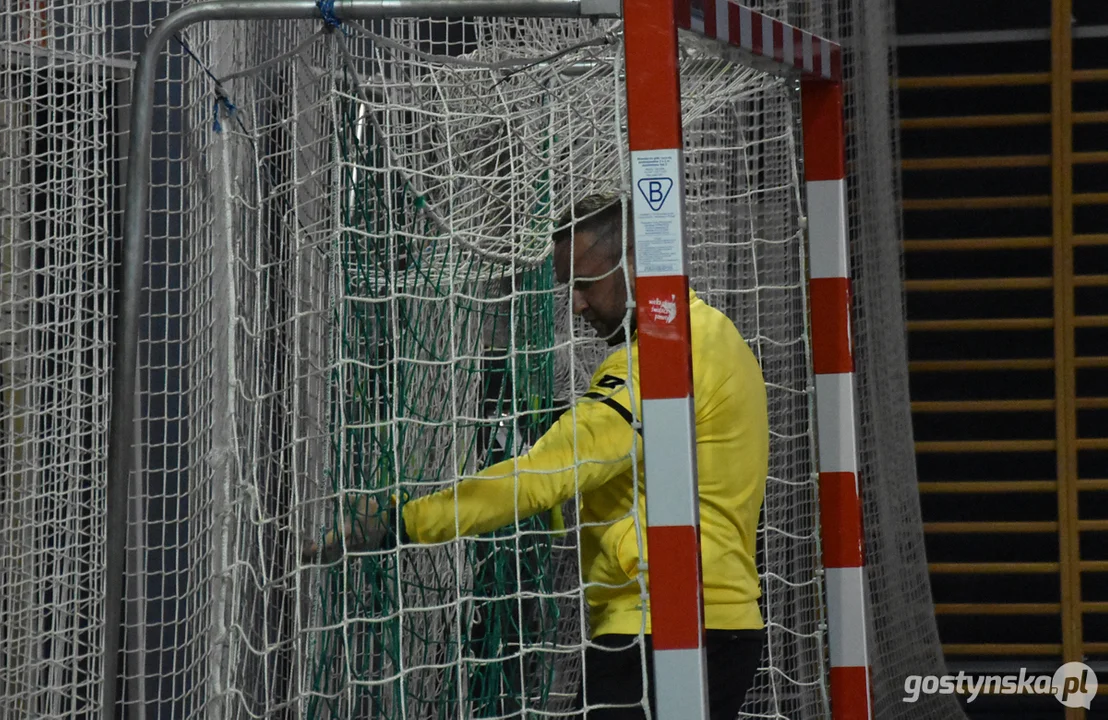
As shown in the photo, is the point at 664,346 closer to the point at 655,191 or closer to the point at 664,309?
the point at 664,309

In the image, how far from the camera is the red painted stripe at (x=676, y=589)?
1812mm

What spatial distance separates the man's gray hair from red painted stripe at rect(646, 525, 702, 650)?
492 millimetres

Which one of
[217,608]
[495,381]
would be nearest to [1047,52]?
[495,381]

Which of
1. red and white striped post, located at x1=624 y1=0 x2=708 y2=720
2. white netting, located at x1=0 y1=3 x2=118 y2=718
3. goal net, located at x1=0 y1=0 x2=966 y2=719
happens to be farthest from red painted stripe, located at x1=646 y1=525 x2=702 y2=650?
white netting, located at x1=0 y1=3 x2=118 y2=718

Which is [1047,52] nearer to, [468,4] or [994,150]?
[994,150]

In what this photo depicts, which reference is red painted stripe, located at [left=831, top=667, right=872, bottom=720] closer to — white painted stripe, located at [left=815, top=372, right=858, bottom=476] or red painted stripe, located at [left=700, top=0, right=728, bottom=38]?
white painted stripe, located at [left=815, top=372, right=858, bottom=476]

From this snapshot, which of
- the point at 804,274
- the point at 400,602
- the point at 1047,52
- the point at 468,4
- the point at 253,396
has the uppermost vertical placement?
the point at 1047,52

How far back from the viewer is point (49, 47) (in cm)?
268

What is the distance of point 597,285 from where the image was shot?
2072 millimetres

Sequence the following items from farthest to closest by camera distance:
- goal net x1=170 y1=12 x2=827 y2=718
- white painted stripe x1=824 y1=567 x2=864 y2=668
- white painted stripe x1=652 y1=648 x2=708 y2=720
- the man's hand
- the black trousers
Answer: white painted stripe x1=824 y1=567 x2=864 y2=668 < goal net x1=170 y1=12 x2=827 y2=718 < the man's hand < the black trousers < white painted stripe x1=652 y1=648 x2=708 y2=720

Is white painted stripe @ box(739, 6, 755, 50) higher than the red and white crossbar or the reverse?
higher

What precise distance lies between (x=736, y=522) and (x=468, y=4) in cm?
92

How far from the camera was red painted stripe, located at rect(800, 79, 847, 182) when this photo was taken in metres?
2.40

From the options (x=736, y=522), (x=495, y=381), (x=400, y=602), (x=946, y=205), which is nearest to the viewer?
(x=736, y=522)
